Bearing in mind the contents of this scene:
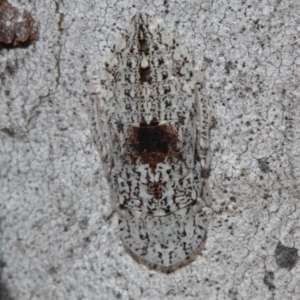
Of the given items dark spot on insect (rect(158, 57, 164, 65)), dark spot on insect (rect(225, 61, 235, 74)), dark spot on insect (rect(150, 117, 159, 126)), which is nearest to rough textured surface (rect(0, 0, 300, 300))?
dark spot on insect (rect(225, 61, 235, 74))

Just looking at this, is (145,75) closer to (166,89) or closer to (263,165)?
(166,89)

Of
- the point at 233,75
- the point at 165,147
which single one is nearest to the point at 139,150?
the point at 165,147

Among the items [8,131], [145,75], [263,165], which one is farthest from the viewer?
[8,131]

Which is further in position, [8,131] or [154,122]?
[8,131]

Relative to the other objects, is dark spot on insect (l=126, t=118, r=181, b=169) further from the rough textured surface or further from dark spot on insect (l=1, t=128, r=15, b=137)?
dark spot on insect (l=1, t=128, r=15, b=137)

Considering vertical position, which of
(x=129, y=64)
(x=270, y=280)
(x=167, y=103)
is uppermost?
(x=129, y=64)

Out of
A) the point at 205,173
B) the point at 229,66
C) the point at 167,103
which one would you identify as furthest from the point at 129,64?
the point at 205,173

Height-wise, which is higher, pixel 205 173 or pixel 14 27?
pixel 14 27
